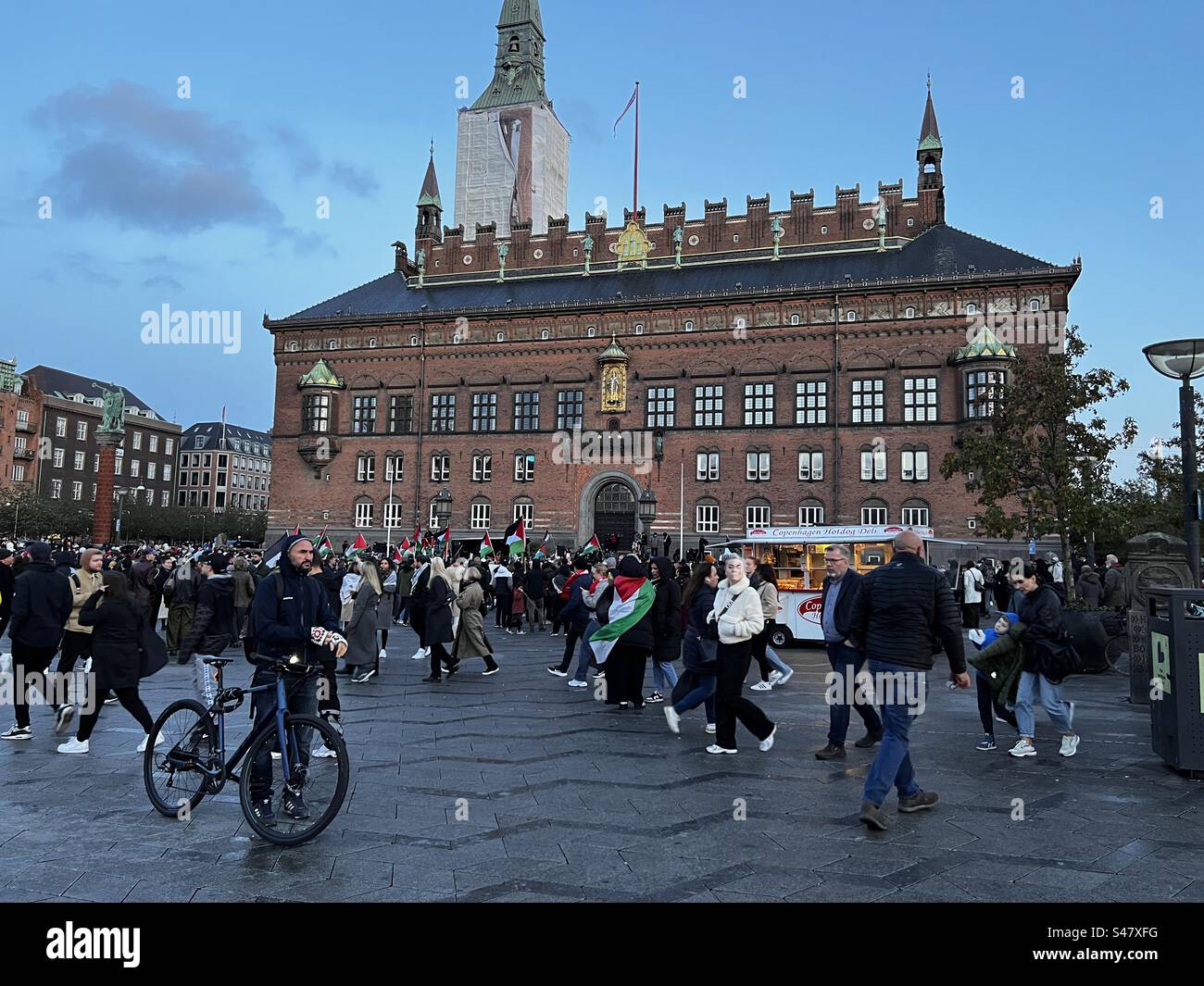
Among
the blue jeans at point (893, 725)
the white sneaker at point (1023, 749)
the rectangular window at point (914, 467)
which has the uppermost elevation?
the rectangular window at point (914, 467)

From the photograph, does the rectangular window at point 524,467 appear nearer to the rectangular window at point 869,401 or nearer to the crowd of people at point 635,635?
the rectangular window at point 869,401

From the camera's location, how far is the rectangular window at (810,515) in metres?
39.5

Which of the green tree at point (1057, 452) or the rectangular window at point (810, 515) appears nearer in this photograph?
the green tree at point (1057, 452)

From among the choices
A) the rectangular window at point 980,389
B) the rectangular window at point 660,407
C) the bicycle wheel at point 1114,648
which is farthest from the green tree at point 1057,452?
the rectangular window at point 660,407

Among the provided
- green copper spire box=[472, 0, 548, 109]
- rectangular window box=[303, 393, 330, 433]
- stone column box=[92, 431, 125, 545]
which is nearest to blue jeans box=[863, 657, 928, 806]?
stone column box=[92, 431, 125, 545]

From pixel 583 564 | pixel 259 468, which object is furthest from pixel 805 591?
pixel 259 468

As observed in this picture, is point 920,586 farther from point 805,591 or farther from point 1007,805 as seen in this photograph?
point 805,591

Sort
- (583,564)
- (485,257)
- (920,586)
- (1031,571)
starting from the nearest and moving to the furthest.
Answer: (920,586)
(1031,571)
(583,564)
(485,257)

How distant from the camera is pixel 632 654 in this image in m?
11.0

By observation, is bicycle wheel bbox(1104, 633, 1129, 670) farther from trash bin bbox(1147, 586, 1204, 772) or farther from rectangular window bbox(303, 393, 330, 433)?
rectangular window bbox(303, 393, 330, 433)

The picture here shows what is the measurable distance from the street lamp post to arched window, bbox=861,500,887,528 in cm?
2892

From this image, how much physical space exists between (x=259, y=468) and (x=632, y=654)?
114 m

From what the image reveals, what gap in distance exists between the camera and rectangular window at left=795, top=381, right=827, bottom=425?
4000 cm

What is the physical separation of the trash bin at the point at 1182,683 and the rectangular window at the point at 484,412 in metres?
39.3
